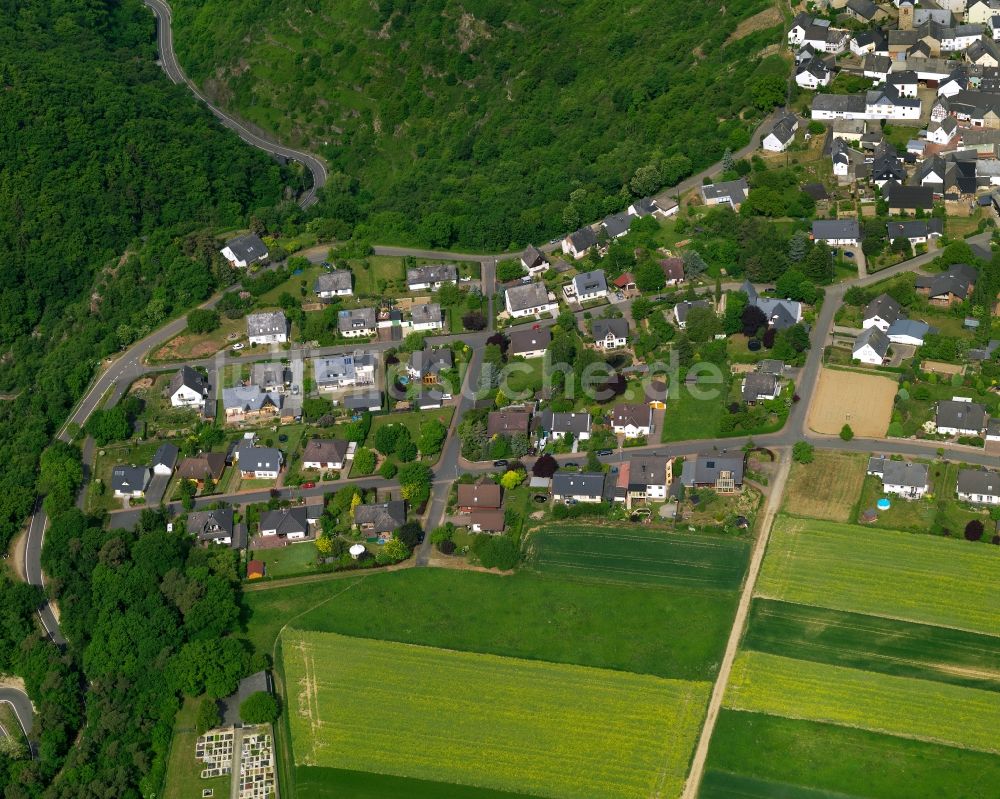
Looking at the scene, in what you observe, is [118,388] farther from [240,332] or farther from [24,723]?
[24,723]

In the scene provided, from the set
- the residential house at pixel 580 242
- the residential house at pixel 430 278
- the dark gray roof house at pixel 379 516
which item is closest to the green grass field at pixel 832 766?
the dark gray roof house at pixel 379 516

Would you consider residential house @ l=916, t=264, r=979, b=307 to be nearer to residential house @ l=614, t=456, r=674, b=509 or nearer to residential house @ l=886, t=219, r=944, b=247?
residential house @ l=886, t=219, r=944, b=247

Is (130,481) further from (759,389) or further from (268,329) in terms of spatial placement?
(759,389)

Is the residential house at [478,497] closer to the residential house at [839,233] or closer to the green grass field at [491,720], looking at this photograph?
the green grass field at [491,720]

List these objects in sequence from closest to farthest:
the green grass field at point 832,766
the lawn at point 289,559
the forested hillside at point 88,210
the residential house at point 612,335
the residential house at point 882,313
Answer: the green grass field at point 832,766, the lawn at point 289,559, the residential house at point 882,313, the residential house at point 612,335, the forested hillside at point 88,210

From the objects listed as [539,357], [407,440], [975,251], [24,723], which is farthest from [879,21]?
[24,723]

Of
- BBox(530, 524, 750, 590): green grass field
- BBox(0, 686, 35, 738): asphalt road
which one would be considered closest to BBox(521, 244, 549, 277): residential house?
BBox(530, 524, 750, 590): green grass field
